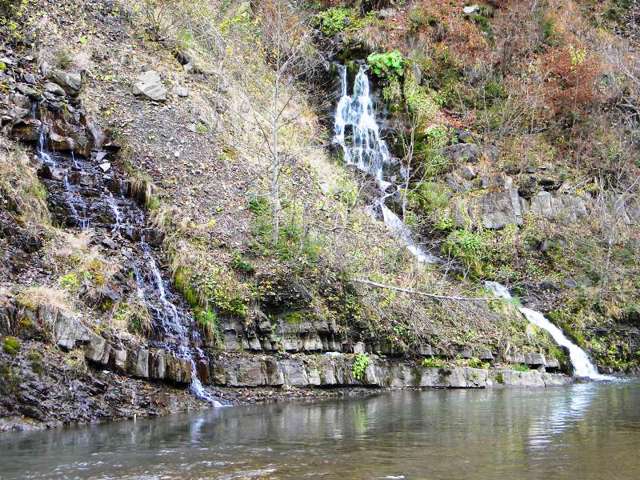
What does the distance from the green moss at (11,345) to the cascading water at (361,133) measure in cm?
1370

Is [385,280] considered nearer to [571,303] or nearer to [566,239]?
[571,303]

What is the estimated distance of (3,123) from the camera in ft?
46.4

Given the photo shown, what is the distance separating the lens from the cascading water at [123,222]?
38.7 feet

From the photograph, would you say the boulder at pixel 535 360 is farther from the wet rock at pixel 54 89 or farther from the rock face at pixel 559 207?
the wet rock at pixel 54 89

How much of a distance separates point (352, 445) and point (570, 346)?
12886mm

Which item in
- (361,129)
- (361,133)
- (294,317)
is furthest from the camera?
(361,129)

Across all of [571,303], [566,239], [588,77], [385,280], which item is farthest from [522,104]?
[385,280]

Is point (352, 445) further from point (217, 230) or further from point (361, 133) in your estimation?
point (361, 133)

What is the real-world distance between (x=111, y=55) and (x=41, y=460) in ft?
50.5

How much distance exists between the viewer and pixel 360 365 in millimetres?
14000

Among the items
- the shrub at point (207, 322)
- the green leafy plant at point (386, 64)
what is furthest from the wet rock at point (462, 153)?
the shrub at point (207, 322)

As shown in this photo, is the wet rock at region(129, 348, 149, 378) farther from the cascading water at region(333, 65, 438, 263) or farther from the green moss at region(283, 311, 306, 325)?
the cascading water at region(333, 65, 438, 263)

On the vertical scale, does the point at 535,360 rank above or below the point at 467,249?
below

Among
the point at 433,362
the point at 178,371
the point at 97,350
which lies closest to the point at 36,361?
the point at 97,350
